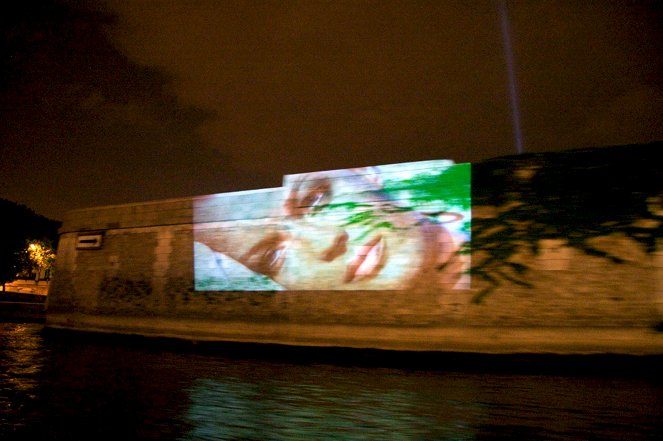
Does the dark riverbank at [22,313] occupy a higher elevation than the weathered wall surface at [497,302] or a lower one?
lower

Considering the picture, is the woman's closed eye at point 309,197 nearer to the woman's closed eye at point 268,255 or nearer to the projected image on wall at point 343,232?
the projected image on wall at point 343,232

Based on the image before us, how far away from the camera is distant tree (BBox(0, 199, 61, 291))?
54.9 m

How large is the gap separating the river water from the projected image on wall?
2.28 m

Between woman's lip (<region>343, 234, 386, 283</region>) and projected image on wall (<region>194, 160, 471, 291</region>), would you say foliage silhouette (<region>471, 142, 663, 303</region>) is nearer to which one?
projected image on wall (<region>194, 160, 471, 291</region>)

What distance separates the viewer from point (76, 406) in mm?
7246

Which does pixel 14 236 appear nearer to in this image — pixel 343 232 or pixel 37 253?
pixel 37 253

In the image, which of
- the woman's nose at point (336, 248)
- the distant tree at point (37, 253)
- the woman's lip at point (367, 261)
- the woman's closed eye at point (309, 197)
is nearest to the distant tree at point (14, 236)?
the distant tree at point (37, 253)

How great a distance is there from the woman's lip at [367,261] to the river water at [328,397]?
7.05ft

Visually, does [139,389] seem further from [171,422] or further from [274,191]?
[274,191]

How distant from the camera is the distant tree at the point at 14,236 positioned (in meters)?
54.9

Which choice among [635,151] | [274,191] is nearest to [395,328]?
[274,191]

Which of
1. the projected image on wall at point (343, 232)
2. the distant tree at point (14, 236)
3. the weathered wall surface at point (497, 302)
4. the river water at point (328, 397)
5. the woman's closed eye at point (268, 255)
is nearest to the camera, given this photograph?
the river water at point (328, 397)

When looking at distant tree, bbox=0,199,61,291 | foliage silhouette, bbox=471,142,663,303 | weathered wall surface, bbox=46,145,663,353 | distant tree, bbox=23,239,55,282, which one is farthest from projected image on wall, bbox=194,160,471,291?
distant tree, bbox=23,239,55,282

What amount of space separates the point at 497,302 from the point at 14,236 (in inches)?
2231
